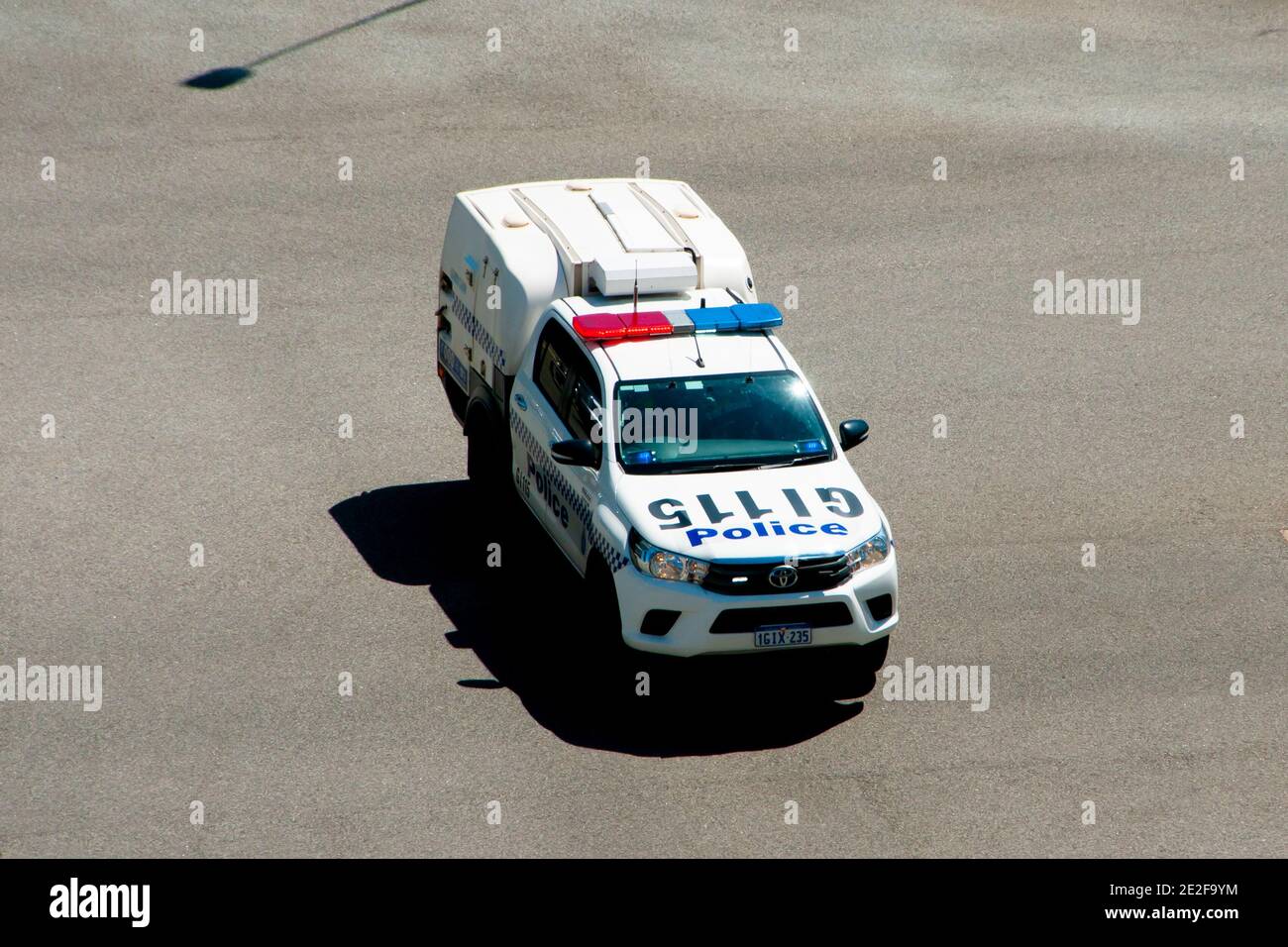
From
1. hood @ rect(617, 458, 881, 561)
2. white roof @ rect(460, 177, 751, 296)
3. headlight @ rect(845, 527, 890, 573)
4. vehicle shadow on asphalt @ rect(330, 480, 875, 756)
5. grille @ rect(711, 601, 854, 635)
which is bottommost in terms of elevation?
vehicle shadow on asphalt @ rect(330, 480, 875, 756)

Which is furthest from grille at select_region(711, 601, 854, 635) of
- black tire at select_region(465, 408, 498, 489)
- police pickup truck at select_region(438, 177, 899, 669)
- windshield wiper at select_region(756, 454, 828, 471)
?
black tire at select_region(465, 408, 498, 489)

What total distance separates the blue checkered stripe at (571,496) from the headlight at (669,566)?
6.6 inches

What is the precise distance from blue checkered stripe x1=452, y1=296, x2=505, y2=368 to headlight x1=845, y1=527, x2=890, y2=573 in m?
3.60

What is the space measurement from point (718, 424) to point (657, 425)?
43cm

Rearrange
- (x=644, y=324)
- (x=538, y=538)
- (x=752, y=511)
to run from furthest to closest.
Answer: (x=538, y=538), (x=644, y=324), (x=752, y=511)

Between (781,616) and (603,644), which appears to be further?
(603,644)

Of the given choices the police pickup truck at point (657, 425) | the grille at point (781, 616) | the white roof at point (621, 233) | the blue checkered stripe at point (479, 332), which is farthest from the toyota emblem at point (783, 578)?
the blue checkered stripe at point (479, 332)

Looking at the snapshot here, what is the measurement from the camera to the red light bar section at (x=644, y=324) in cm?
1294

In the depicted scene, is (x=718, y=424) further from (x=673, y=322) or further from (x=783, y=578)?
(x=783, y=578)

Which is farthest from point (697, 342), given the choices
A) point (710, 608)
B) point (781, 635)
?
point (781, 635)

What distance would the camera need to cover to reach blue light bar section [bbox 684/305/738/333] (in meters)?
13.1

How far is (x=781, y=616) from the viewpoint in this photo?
11.5 meters

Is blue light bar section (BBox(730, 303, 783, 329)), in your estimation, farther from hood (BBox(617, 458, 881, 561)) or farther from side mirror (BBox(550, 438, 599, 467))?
side mirror (BBox(550, 438, 599, 467))

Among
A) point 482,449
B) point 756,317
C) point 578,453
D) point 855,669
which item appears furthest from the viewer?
point 482,449
